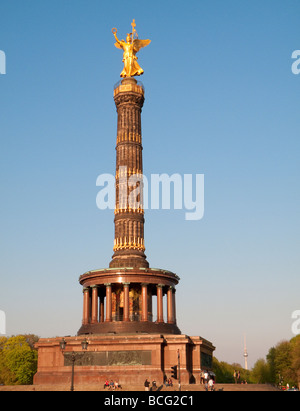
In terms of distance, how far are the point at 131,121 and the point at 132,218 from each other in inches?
413

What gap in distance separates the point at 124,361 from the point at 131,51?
3344cm

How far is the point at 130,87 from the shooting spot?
58312 millimetres

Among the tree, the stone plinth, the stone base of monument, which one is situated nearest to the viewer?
the stone base of monument

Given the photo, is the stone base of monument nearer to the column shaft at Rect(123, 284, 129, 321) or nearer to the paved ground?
the paved ground

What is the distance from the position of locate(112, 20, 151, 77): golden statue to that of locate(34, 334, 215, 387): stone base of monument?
29053 millimetres

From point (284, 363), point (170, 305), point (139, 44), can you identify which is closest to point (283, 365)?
point (284, 363)

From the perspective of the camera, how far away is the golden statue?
197ft

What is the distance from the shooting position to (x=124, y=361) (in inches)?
1737

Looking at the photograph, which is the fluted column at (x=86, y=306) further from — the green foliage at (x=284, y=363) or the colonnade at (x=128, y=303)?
the green foliage at (x=284, y=363)

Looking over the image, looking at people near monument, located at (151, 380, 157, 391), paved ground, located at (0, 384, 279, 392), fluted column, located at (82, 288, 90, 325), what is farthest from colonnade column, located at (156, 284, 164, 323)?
people near monument, located at (151, 380, 157, 391)

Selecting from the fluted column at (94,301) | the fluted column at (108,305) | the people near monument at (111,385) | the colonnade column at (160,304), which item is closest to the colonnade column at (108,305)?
the fluted column at (108,305)

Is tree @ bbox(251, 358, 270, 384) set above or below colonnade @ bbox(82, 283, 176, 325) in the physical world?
below

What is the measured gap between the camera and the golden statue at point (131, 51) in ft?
197
